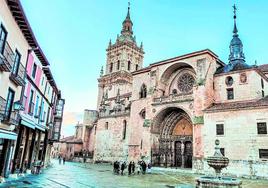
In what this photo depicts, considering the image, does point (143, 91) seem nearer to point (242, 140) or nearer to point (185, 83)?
point (185, 83)

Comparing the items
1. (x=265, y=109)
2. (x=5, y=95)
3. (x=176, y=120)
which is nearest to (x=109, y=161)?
(x=176, y=120)

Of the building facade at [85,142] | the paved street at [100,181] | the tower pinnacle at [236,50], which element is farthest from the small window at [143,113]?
the building facade at [85,142]

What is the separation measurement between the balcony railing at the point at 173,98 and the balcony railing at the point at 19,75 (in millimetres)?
17647

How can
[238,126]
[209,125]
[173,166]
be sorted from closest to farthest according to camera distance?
1. [238,126]
2. [209,125]
3. [173,166]

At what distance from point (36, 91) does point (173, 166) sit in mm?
17626

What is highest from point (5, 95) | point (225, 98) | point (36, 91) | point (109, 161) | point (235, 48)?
point (235, 48)

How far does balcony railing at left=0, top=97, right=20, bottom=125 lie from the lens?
10.6 m

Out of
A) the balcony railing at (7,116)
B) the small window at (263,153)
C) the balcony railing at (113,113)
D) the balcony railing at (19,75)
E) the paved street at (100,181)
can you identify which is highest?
the balcony railing at (113,113)

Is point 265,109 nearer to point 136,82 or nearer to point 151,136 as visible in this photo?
point 151,136

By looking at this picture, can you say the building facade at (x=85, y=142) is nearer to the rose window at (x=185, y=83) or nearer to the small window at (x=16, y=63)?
the rose window at (x=185, y=83)

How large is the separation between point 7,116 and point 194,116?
18320mm

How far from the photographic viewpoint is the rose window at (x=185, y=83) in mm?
29500

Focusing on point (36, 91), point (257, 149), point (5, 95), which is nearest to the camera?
point (5, 95)

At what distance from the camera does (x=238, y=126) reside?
2208 centimetres
